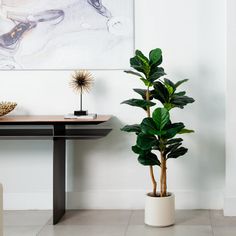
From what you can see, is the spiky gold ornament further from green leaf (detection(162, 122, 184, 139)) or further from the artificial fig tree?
green leaf (detection(162, 122, 184, 139))

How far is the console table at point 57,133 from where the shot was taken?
122 inches

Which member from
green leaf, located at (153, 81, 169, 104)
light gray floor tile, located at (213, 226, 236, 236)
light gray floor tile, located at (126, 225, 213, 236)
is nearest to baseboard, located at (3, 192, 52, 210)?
light gray floor tile, located at (126, 225, 213, 236)

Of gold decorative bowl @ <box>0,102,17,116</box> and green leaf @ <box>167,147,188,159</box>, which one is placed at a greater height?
gold decorative bowl @ <box>0,102,17,116</box>

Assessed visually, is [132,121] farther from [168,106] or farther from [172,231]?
[172,231]

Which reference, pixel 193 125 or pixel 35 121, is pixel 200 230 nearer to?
pixel 193 125

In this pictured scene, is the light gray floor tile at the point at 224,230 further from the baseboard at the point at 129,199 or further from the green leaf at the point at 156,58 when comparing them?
the green leaf at the point at 156,58

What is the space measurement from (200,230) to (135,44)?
1.43m

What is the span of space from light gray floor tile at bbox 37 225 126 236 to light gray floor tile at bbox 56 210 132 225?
96 millimetres

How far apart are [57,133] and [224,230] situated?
4.11 feet

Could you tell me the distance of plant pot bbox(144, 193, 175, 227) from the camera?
3.15 m

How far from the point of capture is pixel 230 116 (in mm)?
3400

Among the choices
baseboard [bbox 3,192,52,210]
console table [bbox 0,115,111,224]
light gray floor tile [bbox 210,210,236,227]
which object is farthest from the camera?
baseboard [bbox 3,192,52,210]

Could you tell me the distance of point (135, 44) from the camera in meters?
3.58

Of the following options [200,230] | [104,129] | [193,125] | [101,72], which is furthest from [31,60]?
[200,230]
